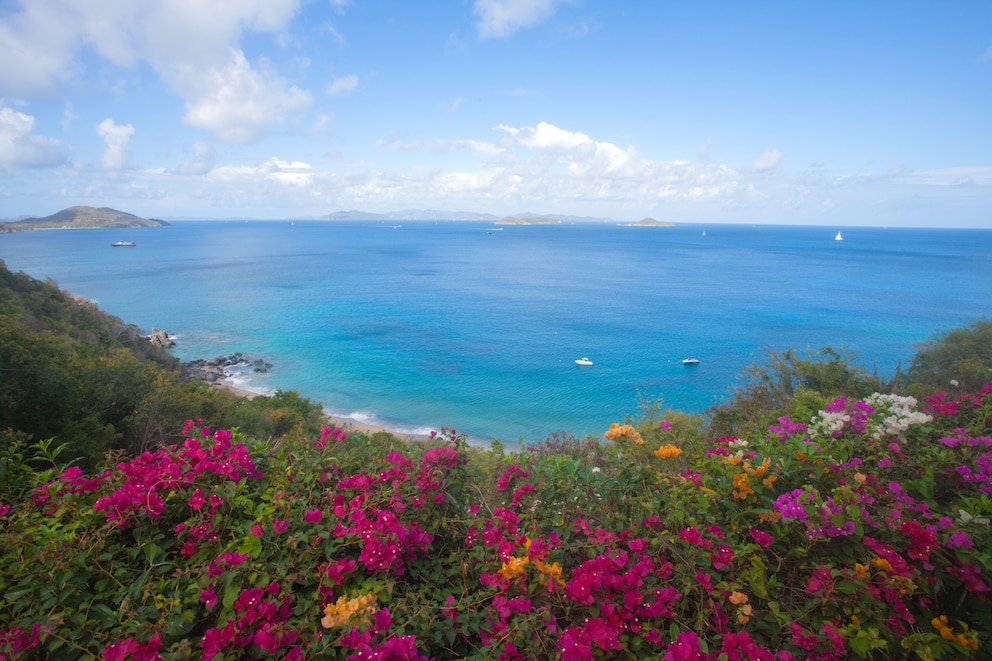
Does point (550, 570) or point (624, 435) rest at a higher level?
point (624, 435)

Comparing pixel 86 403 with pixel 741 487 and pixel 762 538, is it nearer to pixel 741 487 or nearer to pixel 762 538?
pixel 741 487

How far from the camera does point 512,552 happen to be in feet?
9.08

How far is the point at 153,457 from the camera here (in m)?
3.44

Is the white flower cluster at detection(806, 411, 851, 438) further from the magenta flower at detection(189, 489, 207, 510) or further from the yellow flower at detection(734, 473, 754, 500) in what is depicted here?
the magenta flower at detection(189, 489, 207, 510)

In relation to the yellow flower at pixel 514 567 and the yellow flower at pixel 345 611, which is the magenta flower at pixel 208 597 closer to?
the yellow flower at pixel 345 611

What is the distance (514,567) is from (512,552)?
208 mm

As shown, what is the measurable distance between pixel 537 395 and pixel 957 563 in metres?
27.9

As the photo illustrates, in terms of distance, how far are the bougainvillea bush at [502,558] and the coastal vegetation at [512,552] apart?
1cm

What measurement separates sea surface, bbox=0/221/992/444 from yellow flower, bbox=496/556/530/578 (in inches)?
711

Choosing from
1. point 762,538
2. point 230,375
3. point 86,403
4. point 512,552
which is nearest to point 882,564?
point 762,538

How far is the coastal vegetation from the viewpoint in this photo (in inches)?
87.9

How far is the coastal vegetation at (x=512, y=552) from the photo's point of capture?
2232 mm

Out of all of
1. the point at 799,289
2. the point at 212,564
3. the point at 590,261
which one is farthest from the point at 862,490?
the point at 590,261

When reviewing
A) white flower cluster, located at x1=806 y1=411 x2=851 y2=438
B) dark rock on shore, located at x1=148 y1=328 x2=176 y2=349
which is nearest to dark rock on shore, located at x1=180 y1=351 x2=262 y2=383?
dark rock on shore, located at x1=148 y1=328 x2=176 y2=349
